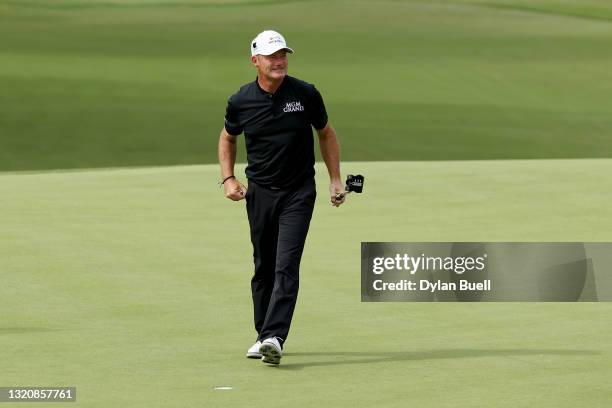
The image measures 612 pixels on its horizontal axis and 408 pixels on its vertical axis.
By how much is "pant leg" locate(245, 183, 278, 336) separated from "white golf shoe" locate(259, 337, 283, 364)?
0.81m

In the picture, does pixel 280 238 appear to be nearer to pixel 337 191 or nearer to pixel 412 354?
pixel 337 191

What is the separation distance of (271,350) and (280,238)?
2.88 ft

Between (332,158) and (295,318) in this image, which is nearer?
(332,158)

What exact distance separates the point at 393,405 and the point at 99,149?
37.8 metres

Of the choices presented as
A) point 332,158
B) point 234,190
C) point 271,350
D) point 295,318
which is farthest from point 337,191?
point 295,318

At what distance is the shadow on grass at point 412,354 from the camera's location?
11.2m

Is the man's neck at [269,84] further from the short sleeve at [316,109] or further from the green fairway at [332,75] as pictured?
the green fairway at [332,75]

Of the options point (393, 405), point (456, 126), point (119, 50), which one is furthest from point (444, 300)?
point (119, 50)

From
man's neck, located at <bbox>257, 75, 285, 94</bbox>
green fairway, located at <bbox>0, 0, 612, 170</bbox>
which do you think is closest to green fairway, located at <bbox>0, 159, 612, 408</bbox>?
man's neck, located at <bbox>257, 75, 285, 94</bbox>

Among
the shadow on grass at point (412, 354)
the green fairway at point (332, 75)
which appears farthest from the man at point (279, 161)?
the green fairway at point (332, 75)

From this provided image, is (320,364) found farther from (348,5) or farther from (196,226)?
(348,5)

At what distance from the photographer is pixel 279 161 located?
1127 cm

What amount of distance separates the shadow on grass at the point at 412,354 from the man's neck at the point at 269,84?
1.84m

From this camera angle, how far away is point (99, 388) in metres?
10.1
